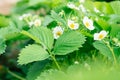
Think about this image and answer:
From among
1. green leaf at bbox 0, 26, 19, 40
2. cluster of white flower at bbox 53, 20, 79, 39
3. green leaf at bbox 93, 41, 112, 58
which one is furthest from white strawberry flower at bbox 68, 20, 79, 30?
green leaf at bbox 0, 26, 19, 40

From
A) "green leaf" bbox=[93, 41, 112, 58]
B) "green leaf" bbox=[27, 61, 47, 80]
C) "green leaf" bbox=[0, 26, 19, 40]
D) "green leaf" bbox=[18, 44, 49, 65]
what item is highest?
"green leaf" bbox=[0, 26, 19, 40]

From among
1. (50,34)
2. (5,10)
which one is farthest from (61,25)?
(5,10)

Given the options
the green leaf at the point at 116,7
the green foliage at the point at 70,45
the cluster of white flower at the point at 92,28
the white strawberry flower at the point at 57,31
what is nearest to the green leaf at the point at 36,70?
the green foliage at the point at 70,45

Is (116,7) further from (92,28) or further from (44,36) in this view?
(44,36)

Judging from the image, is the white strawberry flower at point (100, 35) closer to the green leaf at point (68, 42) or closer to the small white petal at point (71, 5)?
the green leaf at point (68, 42)

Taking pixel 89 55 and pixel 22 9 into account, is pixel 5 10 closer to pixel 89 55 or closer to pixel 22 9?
pixel 22 9

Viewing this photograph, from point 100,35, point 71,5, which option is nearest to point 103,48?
point 100,35

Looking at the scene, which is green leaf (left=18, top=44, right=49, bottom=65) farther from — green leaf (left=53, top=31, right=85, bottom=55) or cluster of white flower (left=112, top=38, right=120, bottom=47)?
cluster of white flower (left=112, top=38, right=120, bottom=47)
